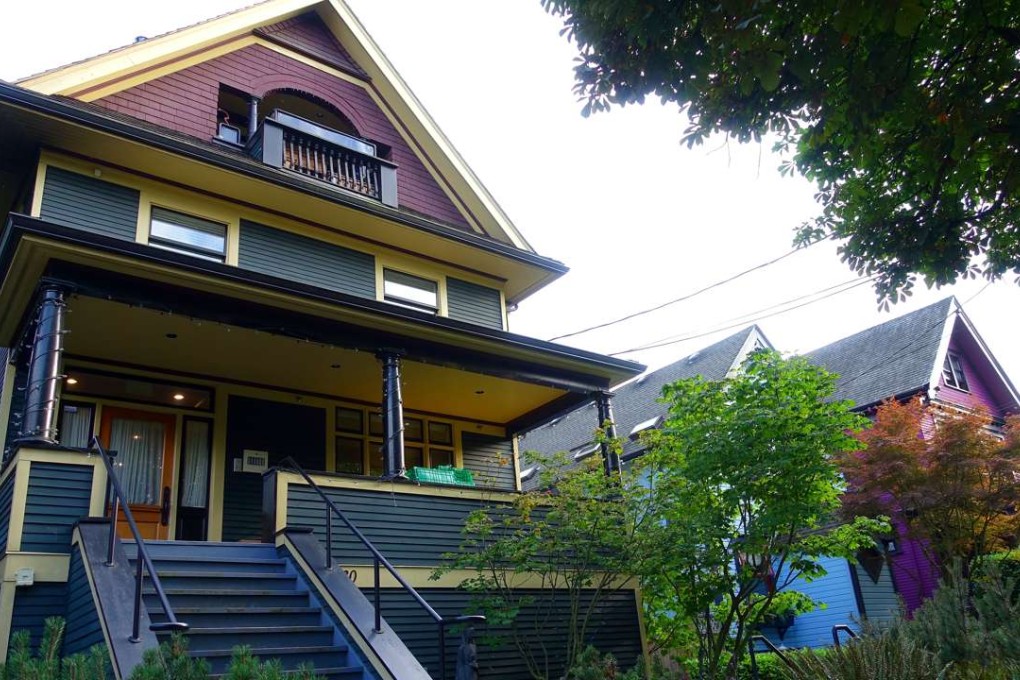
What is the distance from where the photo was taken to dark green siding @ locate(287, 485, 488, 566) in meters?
8.64

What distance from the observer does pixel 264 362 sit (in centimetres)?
1116

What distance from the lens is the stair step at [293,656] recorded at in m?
6.16

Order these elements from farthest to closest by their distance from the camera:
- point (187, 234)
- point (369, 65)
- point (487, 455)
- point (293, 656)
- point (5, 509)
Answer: point (369, 65) → point (487, 455) → point (187, 234) → point (5, 509) → point (293, 656)

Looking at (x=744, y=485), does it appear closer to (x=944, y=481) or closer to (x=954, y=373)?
(x=944, y=481)

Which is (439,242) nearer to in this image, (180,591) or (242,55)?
(242,55)

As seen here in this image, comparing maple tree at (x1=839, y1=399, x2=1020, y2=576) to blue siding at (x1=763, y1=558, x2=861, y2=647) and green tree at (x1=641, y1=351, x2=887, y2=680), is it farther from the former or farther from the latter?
green tree at (x1=641, y1=351, x2=887, y2=680)

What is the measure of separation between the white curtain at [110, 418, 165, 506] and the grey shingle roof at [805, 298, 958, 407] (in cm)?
1511

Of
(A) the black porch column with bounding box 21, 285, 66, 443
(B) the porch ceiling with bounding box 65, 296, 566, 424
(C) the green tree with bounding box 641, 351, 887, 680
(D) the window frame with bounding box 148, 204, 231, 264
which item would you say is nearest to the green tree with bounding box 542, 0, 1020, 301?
(C) the green tree with bounding box 641, 351, 887, 680

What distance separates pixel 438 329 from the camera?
1066 cm

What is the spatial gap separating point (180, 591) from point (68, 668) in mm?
3014

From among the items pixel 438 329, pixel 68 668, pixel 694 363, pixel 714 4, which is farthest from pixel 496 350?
pixel 694 363

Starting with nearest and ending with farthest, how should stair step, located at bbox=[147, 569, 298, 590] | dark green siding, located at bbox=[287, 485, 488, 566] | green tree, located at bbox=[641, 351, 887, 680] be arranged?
stair step, located at bbox=[147, 569, 298, 590], dark green siding, located at bbox=[287, 485, 488, 566], green tree, located at bbox=[641, 351, 887, 680]

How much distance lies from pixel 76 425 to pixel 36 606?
12.5 ft

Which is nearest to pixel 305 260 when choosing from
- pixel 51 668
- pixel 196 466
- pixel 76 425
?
pixel 196 466
